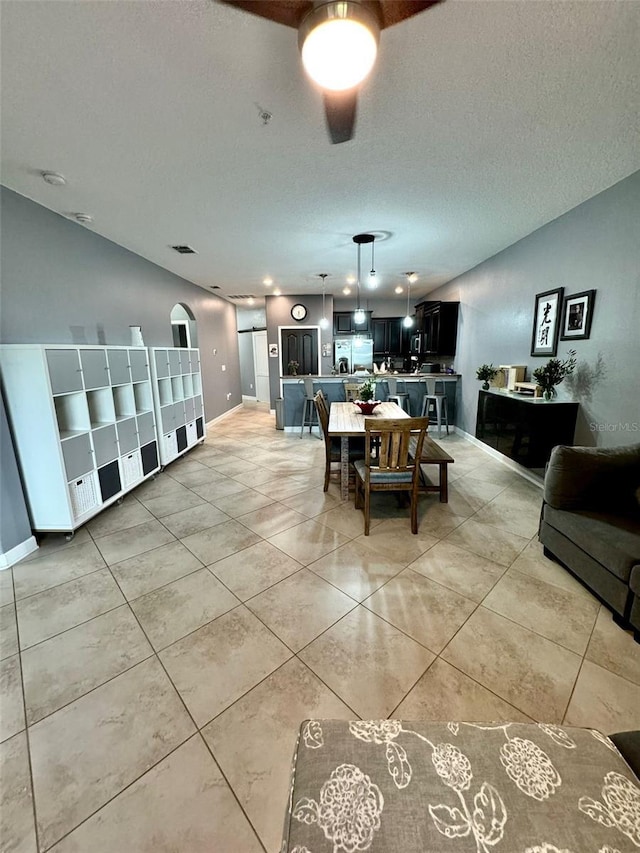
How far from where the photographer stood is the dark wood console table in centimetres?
311

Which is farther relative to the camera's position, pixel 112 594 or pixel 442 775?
pixel 112 594

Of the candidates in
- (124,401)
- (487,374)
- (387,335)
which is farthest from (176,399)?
(387,335)

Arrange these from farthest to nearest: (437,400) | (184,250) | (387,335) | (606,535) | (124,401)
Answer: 1. (387,335)
2. (437,400)
3. (184,250)
4. (124,401)
5. (606,535)

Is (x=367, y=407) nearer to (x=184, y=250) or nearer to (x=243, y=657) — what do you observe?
(x=243, y=657)

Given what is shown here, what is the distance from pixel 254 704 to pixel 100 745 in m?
0.58

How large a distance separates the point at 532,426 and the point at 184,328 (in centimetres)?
593

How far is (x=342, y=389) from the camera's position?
229 inches

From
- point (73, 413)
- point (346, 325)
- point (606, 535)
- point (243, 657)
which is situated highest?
point (346, 325)

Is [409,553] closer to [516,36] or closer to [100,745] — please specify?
[100,745]

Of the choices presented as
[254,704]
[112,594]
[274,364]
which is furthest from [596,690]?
[274,364]

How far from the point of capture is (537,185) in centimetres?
262

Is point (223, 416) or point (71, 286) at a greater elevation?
point (71, 286)

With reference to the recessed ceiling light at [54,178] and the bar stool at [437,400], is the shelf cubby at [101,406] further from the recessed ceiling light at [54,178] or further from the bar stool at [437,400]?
the bar stool at [437,400]

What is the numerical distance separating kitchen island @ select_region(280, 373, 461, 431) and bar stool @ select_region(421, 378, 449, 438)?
3.7 inches
